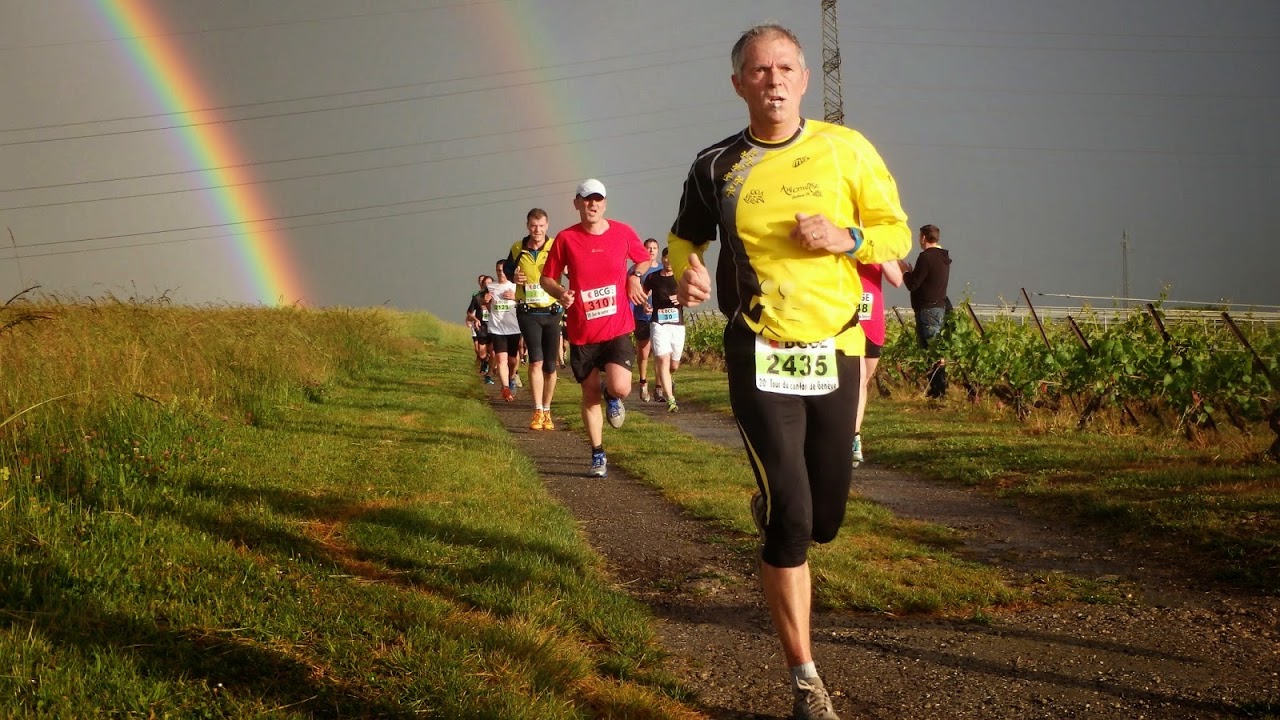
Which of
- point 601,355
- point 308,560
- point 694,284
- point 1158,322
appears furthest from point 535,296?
point 694,284

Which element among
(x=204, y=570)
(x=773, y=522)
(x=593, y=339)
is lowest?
(x=204, y=570)

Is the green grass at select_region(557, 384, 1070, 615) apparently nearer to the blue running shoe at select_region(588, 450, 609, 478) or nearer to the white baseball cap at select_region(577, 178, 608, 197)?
the blue running shoe at select_region(588, 450, 609, 478)

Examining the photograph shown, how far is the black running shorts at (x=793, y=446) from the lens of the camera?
3664 mm

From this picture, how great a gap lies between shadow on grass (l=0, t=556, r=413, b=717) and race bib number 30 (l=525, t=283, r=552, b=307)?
902cm

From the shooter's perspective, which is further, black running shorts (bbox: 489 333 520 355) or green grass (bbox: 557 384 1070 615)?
black running shorts (bbox: 489 333 520 355)

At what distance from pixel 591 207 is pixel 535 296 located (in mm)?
4230

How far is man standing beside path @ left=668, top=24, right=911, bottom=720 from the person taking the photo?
365 centimetres

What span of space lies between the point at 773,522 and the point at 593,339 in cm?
552

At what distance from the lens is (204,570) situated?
4586 millimetres

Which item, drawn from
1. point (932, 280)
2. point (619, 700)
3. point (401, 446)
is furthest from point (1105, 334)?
point (619, 700)

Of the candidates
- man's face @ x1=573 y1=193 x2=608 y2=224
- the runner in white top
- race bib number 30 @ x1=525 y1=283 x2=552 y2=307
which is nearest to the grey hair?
man's face @ x1=573 y1=193 x2=608 y2=224

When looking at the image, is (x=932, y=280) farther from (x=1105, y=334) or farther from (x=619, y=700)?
(x=619, y=700)

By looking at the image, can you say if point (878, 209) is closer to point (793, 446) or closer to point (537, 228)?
point (793, 446)

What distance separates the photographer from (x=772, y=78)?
376 cm
